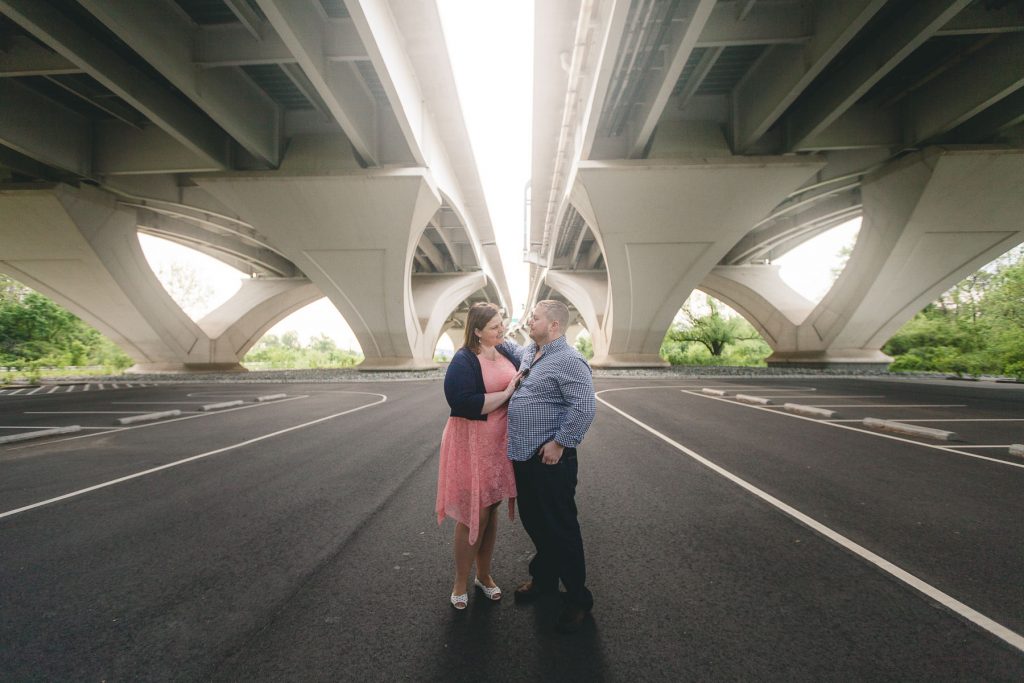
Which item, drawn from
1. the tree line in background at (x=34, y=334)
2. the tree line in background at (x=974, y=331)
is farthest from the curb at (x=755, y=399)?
the tree line in background at (x=34, y=334)

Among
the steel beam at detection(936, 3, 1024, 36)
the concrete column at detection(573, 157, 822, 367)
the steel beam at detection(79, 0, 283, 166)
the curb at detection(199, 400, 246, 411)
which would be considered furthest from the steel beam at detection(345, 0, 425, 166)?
the steel beam at detection(936, 3, 1024, 36)

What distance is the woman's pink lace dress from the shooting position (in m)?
2.44

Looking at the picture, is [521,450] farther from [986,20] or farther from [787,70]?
[986,20]

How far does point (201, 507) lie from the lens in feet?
13.6

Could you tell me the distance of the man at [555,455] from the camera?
7.64ft

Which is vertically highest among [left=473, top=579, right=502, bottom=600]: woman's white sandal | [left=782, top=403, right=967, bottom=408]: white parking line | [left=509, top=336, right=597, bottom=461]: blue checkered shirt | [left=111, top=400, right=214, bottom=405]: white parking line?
[left=509, top=336, right=597, bottom=461]: blue checkered shirt

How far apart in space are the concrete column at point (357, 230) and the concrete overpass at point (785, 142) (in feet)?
22.4


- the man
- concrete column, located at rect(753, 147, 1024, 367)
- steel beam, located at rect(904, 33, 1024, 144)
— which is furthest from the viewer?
concrete column, located at rect(753, 147, 1024, 367)

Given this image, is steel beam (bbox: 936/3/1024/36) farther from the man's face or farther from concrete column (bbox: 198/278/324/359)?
concrete column (bbox: 198/278/324/359)

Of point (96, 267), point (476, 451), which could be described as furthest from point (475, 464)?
point (96, 267)

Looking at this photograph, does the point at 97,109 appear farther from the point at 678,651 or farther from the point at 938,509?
the point at 938,509

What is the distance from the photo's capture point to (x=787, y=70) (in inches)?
464

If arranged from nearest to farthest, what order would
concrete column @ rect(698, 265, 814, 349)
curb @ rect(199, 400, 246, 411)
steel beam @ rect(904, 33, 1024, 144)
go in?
curb @ rect(199, 400, 246, 411) < steel beam @ rect(904, 33, 1024, 144) < concrete column @ rect(698, 265, 814, 349)

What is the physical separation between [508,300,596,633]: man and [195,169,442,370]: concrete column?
16.3 metres
